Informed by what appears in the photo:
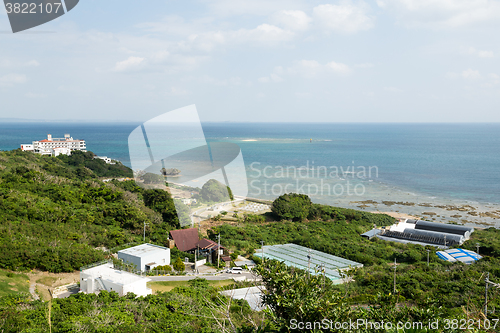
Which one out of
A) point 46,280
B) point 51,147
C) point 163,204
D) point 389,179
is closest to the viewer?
point 46,280

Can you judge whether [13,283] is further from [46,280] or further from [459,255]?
[459,255]

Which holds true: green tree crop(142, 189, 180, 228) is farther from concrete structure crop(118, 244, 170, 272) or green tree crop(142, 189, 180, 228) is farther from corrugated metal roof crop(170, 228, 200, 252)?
concrete structure crop(118, 244, 170, 272)

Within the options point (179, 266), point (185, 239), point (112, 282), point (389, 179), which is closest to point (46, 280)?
point (112, 282)

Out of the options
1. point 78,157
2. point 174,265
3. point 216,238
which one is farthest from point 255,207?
point 78,157

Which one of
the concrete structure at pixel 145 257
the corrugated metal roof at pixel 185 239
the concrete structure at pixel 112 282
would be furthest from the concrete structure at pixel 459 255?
the concrete structure at pixel 112 282

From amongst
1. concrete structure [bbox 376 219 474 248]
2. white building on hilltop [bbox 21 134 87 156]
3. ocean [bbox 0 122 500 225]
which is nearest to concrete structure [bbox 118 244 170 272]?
concrete structure [bbox 376 219 474 248]
